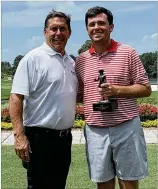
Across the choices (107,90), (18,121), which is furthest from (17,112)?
(107,90)

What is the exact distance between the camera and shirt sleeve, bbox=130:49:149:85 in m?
3.36

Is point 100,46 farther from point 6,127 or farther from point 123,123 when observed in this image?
point 6,127

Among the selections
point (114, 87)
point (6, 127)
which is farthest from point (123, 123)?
point (6, 127)

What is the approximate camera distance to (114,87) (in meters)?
3.26

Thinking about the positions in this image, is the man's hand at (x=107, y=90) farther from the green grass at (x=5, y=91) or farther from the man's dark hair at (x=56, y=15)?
the green grass at (x=5, y=91)

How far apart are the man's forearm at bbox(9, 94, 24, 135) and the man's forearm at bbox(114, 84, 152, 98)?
0.81 meters

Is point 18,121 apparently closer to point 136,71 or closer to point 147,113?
point 136,71

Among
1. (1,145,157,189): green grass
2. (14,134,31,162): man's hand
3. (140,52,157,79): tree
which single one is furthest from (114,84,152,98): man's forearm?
(140,52,157,79): tree

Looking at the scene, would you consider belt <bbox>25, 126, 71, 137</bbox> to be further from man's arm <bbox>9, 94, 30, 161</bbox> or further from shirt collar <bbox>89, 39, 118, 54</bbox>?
shirt collar <bbox>89, 39, 118, 54</bbox>

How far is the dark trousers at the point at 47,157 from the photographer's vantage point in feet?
11.4

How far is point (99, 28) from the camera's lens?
3369 millimetres

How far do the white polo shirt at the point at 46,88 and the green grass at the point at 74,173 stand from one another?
1932 millimetres

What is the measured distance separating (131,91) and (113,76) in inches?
8.0

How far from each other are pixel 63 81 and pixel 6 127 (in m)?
6.79
